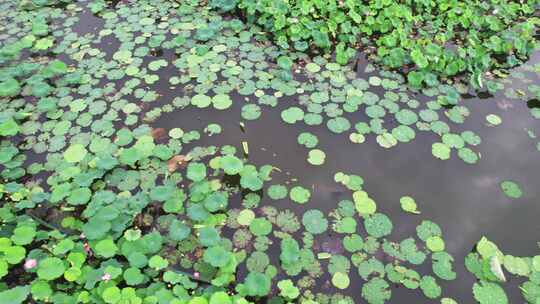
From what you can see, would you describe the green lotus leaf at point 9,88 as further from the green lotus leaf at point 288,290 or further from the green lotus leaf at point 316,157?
the green lotus leaf at point 288,290

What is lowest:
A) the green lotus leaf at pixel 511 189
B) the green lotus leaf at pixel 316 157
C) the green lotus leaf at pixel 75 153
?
the green lotus leaf at pixel 75 153

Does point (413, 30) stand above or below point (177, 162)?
above

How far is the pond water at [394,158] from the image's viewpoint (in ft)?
11.6

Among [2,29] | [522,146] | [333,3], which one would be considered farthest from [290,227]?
[2,29]

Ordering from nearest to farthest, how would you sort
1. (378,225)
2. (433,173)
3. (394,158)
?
(378,225)
(433,173)
(394,158)

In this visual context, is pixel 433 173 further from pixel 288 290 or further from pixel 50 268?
pixel 50 268

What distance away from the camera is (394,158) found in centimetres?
412

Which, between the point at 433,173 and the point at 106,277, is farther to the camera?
the point at 433,173

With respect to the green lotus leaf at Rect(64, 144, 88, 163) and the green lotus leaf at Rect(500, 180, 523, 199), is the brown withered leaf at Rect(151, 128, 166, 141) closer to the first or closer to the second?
the green lotus leaf at Rect(64, 144, 88, 163)

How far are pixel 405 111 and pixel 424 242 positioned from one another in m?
1.55

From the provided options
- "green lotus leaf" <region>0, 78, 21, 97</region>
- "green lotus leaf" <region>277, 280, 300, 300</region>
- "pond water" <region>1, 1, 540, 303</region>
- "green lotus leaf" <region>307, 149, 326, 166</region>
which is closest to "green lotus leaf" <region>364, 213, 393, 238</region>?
"pond water" <region>1, 1, 540, 303</region>

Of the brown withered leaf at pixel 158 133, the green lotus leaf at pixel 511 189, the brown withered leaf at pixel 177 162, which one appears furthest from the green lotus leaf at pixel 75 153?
the green lotus leaf at pixel 511 189

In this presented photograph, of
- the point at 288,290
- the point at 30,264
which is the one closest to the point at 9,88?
the point at 30,264

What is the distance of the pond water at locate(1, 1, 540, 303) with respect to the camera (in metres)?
3.52
